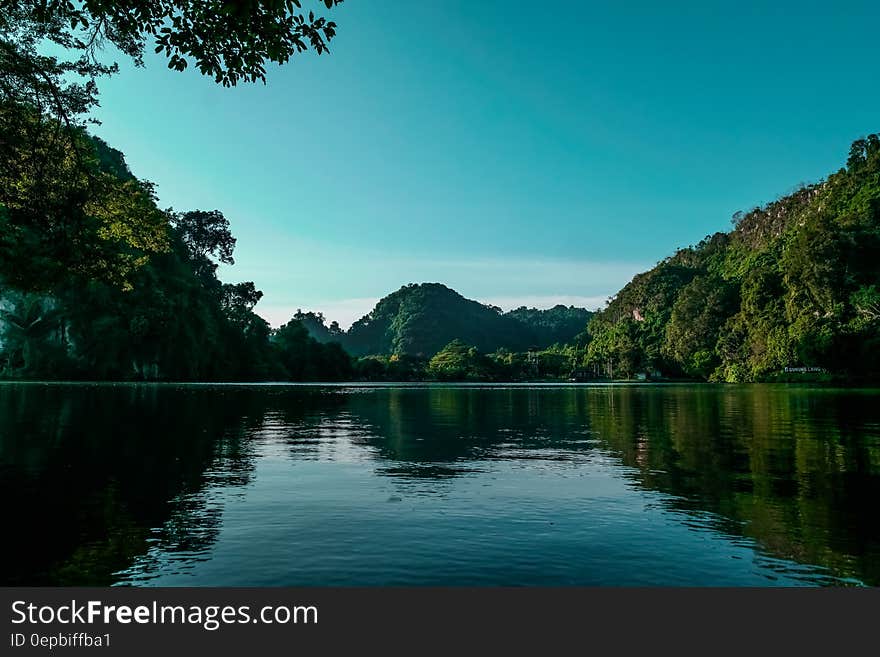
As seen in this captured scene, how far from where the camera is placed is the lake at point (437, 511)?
902 cm

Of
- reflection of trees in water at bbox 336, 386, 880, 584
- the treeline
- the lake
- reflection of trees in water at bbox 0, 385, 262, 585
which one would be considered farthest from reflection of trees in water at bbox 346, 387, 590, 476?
the treeline

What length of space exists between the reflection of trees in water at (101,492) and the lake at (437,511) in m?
0.06

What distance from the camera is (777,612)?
25.7 feet

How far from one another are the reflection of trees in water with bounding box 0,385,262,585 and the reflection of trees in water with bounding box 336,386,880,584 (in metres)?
6.06

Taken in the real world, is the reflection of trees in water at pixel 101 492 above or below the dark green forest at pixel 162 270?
below

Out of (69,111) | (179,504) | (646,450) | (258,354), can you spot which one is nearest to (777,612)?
(179,504)

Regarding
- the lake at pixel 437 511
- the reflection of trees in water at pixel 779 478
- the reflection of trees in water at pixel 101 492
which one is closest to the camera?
the lake at pixel 437 511

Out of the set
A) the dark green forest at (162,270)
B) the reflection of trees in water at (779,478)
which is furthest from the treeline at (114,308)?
the reflection of trees in water at (779,478)

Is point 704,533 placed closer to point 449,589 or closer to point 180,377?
point 449,589

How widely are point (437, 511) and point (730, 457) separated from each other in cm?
1334

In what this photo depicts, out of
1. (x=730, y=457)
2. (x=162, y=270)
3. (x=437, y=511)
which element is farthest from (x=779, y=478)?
(x=162, y=270)

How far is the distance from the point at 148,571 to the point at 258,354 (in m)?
186

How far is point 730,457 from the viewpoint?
21203 millimetres

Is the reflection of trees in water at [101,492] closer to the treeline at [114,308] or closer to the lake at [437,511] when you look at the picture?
the lake at [437,511]
